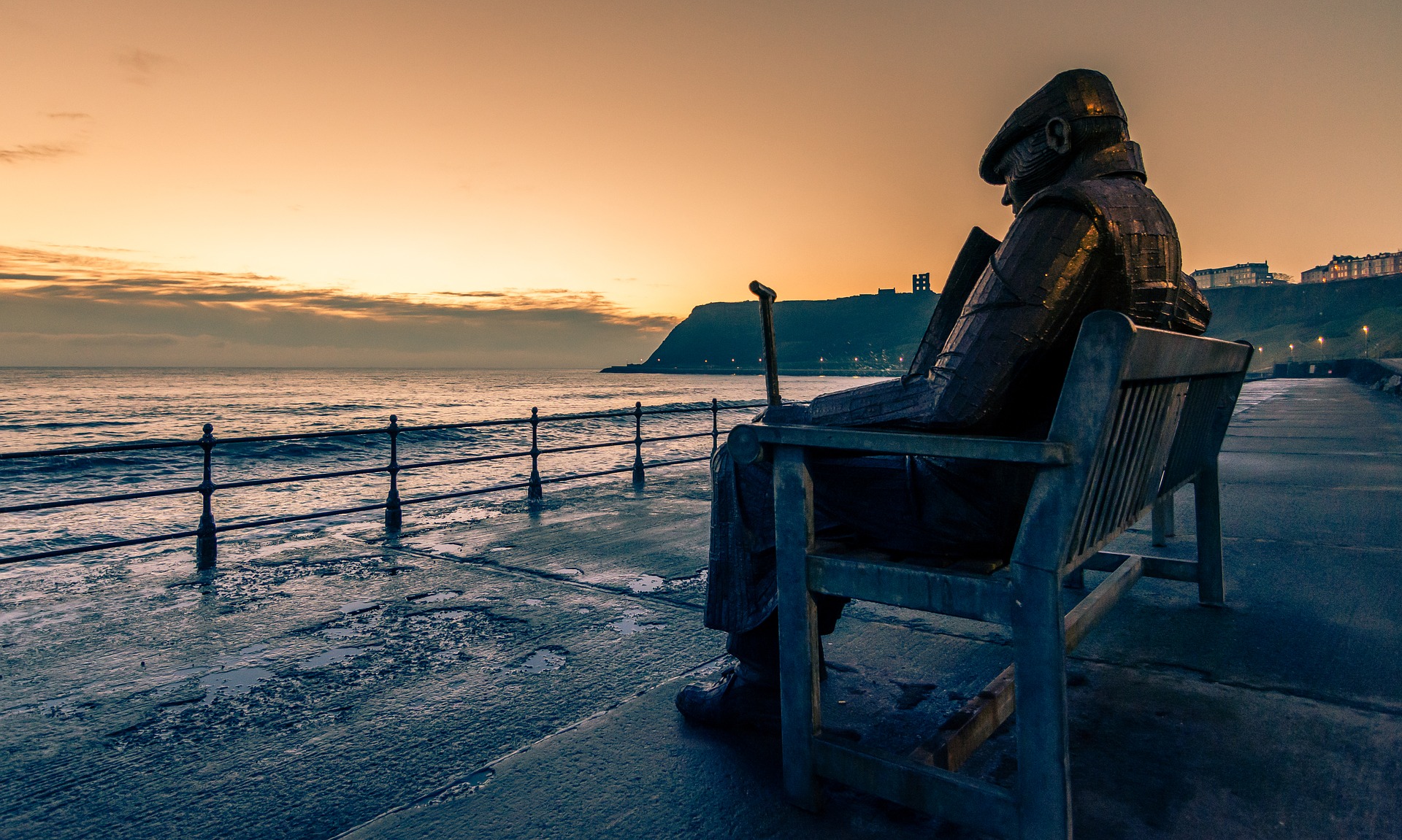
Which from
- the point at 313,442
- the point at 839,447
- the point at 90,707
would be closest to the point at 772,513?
the point at 839,447

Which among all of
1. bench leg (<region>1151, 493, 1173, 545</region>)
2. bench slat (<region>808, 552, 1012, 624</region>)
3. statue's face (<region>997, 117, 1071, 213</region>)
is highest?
statue's face (<region>997, 117, 1071, 213</region>)

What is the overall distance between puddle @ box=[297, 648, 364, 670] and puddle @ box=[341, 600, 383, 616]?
0.61 m

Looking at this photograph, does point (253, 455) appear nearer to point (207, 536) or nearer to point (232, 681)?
point (207, 536)

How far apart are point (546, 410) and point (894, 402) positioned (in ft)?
219

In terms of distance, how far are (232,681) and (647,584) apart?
7.02 feet

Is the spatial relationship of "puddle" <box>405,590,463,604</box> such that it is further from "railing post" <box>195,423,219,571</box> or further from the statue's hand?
the statue's hand

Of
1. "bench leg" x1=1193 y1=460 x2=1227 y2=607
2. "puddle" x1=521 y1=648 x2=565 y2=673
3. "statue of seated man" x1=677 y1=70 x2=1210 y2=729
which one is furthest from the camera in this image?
"bench leg" x1=1193 y1=460 x2=1227 y2=607

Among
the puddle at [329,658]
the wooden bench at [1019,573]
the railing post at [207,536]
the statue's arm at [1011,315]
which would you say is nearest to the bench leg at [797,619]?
the wooden bench at [1019,573]

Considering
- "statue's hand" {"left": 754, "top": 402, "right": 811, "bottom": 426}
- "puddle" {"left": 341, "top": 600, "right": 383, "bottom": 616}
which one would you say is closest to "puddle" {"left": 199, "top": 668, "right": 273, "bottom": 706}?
"puddle" {"left": 341, "top": 600, "right": 383, "bottom": 616}

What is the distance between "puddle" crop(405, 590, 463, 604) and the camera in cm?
427

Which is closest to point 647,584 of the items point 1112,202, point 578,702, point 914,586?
point 578,702

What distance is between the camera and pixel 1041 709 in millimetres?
1593

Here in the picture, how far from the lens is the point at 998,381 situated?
176cm

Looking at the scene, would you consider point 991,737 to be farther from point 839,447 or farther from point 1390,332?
point 1390,332
